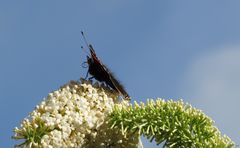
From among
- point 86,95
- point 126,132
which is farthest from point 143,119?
point 86,95

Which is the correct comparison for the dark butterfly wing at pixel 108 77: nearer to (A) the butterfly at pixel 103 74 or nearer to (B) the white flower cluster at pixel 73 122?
(A) the butterfly at pixel 103 74

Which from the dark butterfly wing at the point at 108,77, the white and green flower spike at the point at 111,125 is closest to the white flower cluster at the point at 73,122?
the white and green flower spike at the point at 111,125

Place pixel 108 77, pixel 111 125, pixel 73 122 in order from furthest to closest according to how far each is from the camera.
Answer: pixel 108 77 < pixel 111 125 < pixel 73 122

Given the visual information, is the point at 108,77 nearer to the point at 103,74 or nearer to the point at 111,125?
the point at 103,74

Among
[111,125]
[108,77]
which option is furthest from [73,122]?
[108,77]

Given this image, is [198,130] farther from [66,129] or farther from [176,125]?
[66,129]

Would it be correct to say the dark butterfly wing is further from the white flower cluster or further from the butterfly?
the white flower cluster
